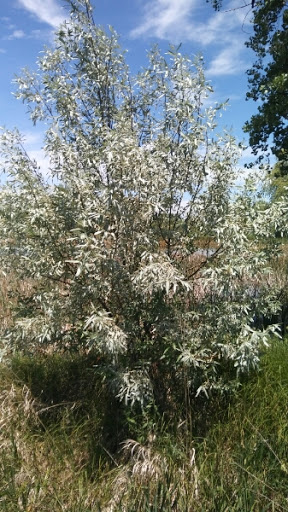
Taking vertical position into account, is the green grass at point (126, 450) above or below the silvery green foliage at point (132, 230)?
below

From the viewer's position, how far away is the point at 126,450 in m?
3.79

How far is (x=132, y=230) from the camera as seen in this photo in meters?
3.74

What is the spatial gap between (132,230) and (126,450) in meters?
1.84

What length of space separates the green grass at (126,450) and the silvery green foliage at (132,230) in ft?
1.23

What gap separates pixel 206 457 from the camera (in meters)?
3.44

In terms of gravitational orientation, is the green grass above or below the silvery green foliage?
below

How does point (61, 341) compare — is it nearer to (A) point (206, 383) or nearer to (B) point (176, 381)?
(B) point (176, 381)

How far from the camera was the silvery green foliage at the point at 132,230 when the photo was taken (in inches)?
141

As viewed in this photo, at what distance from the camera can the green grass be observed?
9.34 ft

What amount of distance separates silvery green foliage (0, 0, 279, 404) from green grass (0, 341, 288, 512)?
0.38 metres

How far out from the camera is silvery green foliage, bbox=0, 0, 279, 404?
358cm

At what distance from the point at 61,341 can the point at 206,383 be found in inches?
55.3

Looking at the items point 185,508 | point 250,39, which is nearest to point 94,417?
point 185,508

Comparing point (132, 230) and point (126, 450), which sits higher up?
point (132, 230)
